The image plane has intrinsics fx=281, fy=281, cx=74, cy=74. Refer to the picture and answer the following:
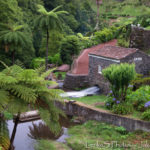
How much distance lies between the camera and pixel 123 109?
13.9 metres

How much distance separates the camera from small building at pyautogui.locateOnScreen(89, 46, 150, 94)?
17.7 m

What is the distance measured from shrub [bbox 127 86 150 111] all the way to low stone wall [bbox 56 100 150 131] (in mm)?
1153

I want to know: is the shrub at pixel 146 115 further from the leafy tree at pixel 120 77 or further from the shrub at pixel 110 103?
the shrub at pixel 110 103

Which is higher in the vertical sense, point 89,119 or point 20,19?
point 20,19

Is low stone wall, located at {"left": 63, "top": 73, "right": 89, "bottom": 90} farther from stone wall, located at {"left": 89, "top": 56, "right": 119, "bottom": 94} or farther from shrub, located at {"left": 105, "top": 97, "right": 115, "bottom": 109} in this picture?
shrub, located at {"left": 105, "top": 97, "right": 115, "bottom": 109}

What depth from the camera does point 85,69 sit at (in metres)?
23.0

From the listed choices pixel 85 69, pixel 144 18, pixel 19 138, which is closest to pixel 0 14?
pixel 85 69

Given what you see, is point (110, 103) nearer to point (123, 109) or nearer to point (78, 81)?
point (123, 109)

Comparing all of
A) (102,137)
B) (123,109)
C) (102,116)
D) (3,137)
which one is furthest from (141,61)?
(3,137)

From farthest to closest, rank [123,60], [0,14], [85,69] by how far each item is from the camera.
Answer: [0,14] < [85,69] < [123,60]

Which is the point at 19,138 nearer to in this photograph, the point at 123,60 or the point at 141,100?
the point at 141,100

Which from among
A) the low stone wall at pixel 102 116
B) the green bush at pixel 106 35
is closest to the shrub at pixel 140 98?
the low stone wall at pixel 102 116

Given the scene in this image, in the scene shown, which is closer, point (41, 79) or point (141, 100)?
point (41, 79)

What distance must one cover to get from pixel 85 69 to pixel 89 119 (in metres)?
7.96
